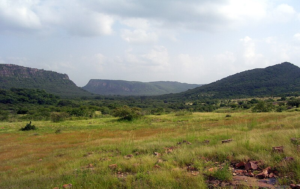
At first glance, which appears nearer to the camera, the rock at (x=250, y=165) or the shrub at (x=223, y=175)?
the shrub at (x=223, y=175)

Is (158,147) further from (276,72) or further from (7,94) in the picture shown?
(276,72)

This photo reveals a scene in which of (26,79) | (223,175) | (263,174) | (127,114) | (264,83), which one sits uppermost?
(26,79)

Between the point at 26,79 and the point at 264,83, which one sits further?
the point at 26,79

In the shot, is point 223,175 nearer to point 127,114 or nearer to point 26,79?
point 127,114

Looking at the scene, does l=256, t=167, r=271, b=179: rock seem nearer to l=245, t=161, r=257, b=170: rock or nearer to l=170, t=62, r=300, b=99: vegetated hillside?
l=245, t=161, r=257, b=170: rock

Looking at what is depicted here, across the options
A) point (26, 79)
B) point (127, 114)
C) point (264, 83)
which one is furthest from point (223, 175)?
point (26, 79)

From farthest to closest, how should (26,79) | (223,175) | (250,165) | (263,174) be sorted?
(26,79), (250,165), (223,175), (263,174)

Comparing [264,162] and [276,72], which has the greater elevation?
[276,72]

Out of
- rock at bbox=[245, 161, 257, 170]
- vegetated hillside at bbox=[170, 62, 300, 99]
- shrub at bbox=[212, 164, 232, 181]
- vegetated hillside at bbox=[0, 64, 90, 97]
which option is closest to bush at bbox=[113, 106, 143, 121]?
rock at bbox=[245, 161, 257, 170]

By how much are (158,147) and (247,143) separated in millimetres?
4442

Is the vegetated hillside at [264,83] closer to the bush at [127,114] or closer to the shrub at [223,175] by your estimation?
the bush at [127,114]

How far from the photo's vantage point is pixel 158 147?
10031 millimetres

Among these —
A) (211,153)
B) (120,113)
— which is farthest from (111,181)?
(120,113)

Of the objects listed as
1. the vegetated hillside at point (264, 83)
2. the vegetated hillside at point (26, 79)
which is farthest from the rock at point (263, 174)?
the vegetated hillside at point (26, 79)
